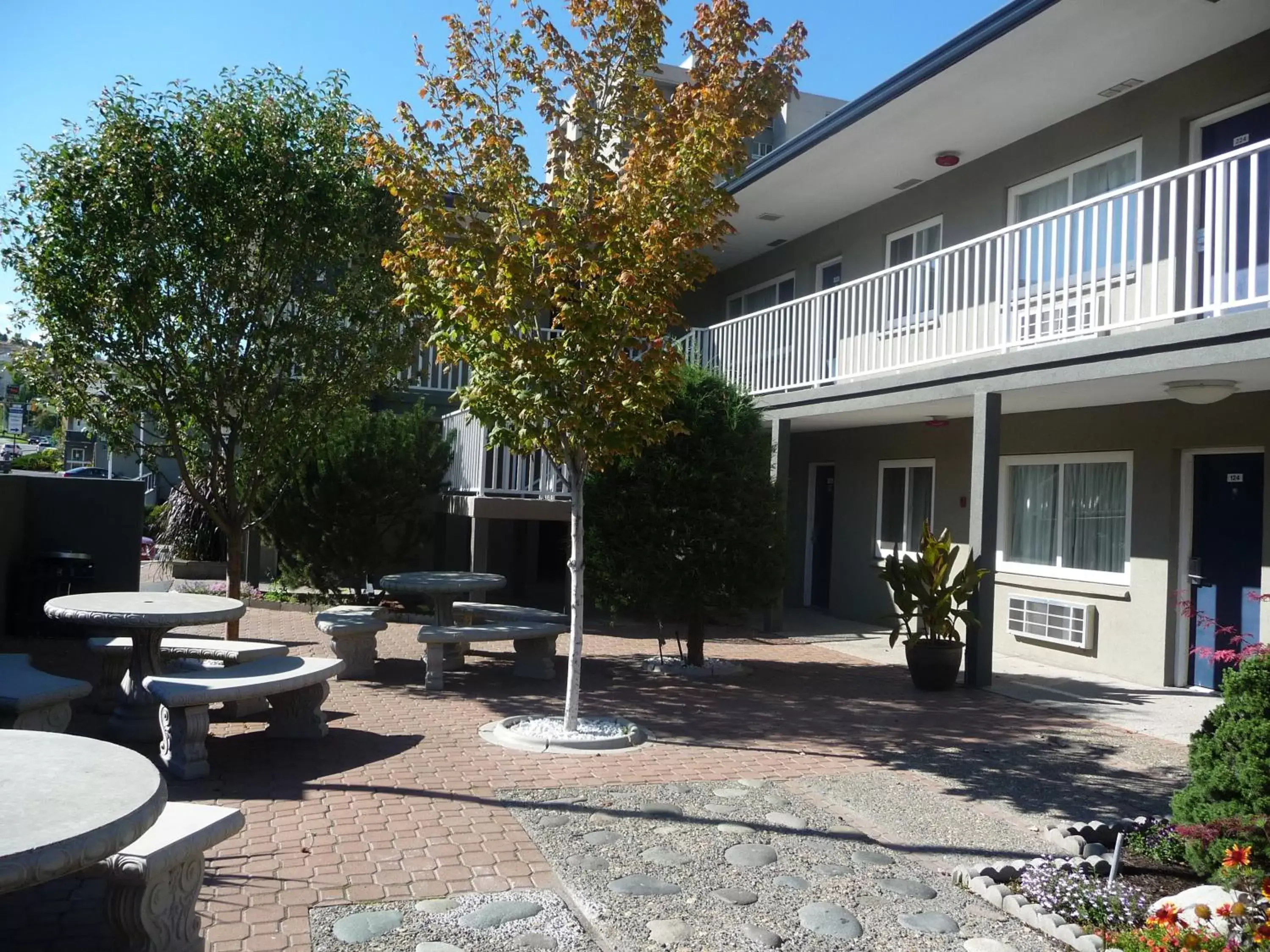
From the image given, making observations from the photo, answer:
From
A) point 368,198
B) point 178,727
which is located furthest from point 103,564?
point 178,727

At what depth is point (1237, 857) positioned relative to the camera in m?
4.09

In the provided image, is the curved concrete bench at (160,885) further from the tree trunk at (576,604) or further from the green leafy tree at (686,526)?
the green leafy tree at (686,526)

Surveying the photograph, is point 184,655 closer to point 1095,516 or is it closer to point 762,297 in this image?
point 1095,516

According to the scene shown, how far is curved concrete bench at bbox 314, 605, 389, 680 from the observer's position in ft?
30.9

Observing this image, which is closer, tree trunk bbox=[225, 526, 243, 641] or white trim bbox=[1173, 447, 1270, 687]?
white trim bbox=[1173, 447, 1270, 687]

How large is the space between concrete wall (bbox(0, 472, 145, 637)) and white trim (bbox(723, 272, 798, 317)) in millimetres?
8947

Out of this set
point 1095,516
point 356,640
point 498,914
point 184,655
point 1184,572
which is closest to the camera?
point 498,914

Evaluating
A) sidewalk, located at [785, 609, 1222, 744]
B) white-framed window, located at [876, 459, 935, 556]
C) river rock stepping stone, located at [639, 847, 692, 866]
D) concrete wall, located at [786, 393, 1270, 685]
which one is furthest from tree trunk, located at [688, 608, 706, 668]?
river rock stepping stone, located at [639, 847, 692, 866]

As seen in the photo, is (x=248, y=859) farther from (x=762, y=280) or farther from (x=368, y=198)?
(x=762, y=280)

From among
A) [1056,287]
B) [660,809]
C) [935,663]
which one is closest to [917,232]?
[1056,287]

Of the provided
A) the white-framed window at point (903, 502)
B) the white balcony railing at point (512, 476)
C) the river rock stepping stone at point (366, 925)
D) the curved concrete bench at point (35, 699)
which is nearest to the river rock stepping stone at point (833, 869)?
the river rock stepping stone at point (366, 925)

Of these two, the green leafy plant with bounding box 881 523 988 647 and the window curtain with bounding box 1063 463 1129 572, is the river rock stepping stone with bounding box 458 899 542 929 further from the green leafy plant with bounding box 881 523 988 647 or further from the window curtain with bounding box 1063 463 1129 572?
the window curtain with bounding box 1063 463 1129 572

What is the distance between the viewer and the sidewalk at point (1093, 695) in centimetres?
865

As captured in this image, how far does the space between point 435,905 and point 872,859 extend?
2.13 metres
